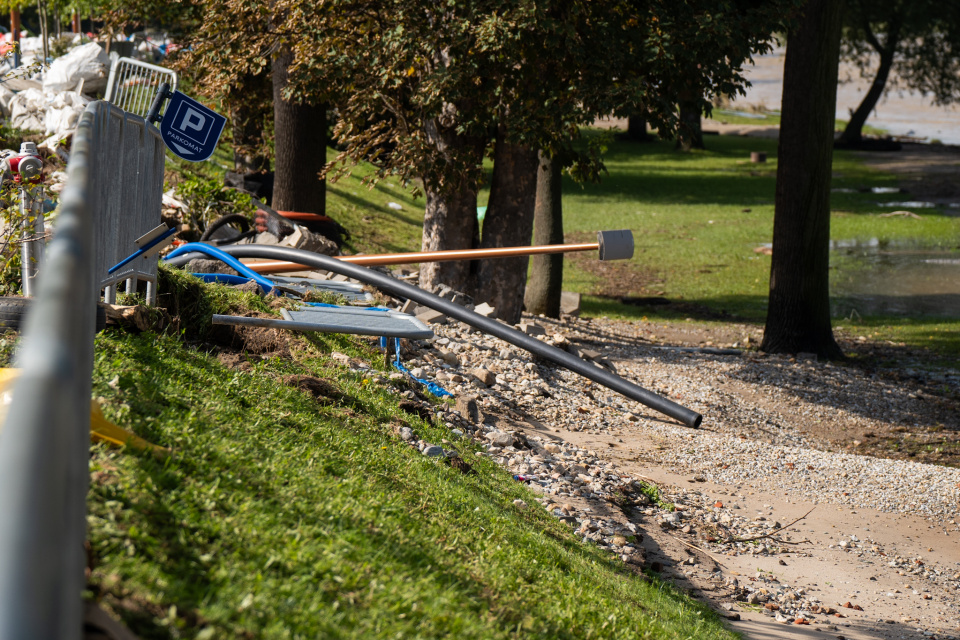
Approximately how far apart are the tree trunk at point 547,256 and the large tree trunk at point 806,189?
3.19 metres

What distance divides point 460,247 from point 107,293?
276 inches

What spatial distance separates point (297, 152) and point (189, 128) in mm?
6199

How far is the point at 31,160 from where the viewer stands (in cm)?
582

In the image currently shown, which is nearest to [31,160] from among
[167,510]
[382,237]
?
[167,510]

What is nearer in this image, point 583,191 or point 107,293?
point 107,293

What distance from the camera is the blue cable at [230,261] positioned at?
8.22 meters

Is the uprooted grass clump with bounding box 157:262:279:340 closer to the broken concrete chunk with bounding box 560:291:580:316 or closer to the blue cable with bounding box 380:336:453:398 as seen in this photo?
the blue cable with bounding box 380:336:453:398

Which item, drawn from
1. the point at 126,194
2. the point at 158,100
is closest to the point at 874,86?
the point at 158,100

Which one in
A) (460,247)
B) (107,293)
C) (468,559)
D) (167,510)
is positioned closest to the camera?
(167,510)

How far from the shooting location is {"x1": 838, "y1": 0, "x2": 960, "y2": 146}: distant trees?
3809 centimetres

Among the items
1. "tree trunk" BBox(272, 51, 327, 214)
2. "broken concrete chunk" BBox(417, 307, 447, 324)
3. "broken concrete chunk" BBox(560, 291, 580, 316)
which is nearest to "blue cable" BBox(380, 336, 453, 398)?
"broken concrete chunk" BBox(417, 307, 447, 324)

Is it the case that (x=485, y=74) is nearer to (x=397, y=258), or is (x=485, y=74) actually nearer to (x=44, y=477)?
(x=397, y=258)

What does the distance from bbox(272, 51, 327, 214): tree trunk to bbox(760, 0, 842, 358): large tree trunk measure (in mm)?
6445

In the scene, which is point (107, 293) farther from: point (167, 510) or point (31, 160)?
point (167, 510)
